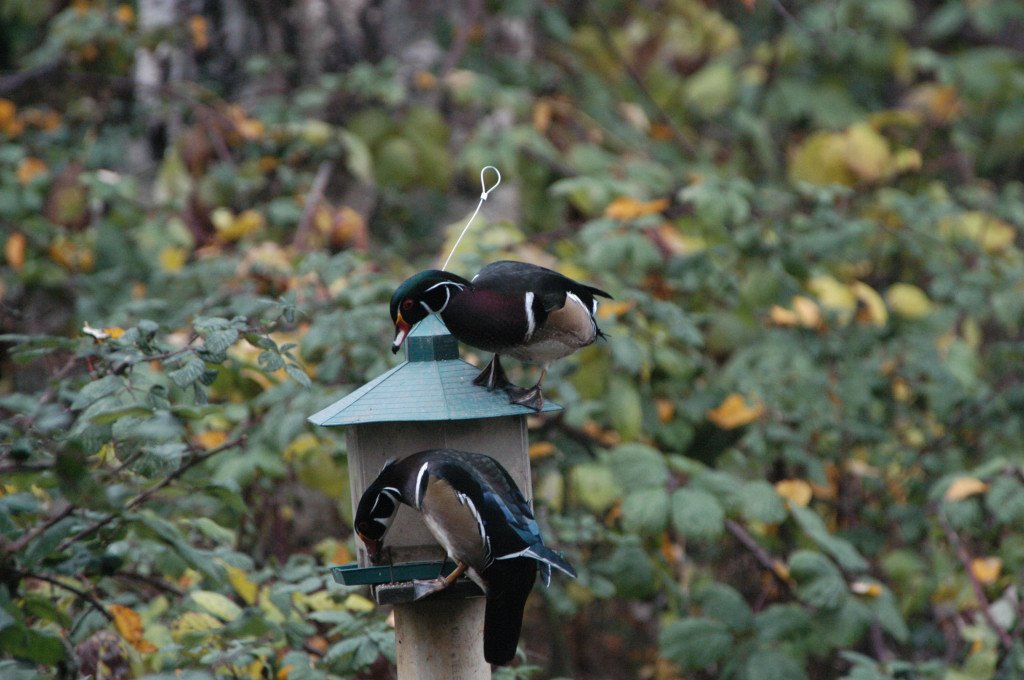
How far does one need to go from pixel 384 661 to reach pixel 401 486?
0.83m

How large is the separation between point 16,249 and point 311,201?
1.03 metres

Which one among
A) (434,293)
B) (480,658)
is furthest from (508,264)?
(480,658)

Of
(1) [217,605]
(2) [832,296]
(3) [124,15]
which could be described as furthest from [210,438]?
(3) [124,15]

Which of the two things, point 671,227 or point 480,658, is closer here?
point 480,658

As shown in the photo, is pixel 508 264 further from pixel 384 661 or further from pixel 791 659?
pixel 791 659

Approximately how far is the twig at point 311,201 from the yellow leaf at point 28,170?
3.19 ft

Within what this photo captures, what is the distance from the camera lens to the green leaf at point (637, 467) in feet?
9.85

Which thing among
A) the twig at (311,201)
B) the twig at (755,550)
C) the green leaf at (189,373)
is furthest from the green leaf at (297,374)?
the twig at (311,201)

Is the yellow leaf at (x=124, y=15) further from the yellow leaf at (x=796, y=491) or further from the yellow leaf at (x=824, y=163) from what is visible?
the yellow leaf at (x=796, y=491)

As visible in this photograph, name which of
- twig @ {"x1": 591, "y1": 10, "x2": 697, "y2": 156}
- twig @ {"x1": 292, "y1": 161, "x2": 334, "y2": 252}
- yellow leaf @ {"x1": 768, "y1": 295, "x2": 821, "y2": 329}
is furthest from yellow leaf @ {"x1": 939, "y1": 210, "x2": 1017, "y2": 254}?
twig @ {"x1": 292, "y1": 161, "x2": 334, "y2": 252}

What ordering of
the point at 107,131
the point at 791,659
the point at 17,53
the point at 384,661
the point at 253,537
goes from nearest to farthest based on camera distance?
the point at 384,661
the point at 791,659
the point at 253,537
the point at 107,131
the point at 17,53

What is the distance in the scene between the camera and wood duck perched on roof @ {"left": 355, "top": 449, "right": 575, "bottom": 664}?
1.85 m

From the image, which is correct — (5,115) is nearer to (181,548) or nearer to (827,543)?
(181,548)

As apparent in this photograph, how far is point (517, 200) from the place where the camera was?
16.1ft
